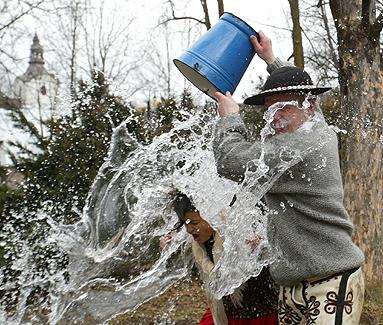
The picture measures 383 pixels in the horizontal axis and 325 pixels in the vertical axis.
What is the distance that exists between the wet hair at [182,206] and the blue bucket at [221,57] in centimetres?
67

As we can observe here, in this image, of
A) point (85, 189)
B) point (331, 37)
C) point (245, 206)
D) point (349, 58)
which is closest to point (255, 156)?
point (245, 206)

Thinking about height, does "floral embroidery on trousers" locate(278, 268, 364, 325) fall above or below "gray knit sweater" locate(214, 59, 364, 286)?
below

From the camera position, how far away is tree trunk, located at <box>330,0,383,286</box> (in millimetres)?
6820

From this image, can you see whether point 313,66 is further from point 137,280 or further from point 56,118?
point 137,280

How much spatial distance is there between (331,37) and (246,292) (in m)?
19.9

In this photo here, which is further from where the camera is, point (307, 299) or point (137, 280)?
point (137, 280)

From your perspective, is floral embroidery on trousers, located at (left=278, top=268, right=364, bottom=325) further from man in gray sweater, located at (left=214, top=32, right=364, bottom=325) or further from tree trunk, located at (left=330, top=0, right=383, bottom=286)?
tree trunk, located at (left=330, top=0, right=383, bottom=286)

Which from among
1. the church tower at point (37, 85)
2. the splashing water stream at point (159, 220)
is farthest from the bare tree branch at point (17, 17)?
the splashing water stream at point (159, 220)

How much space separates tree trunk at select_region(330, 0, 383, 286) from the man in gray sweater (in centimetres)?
415

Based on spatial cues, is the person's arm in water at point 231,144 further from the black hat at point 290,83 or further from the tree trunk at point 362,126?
the tree trunk at point 362,126

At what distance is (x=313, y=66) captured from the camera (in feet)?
75.4

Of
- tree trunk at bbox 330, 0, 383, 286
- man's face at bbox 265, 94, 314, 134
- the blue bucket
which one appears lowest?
tree trunk at bbox 330, 0, 383, 286

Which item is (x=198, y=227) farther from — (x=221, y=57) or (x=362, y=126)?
(x=362, y=126)

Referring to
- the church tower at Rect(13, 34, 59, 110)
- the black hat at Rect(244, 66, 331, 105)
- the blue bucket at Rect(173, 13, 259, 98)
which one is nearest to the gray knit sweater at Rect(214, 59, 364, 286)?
the black hat at Rect(244, 66, 331, 105)
